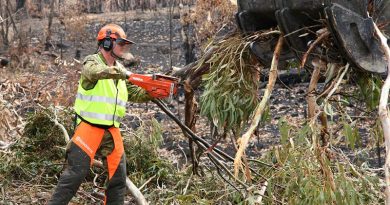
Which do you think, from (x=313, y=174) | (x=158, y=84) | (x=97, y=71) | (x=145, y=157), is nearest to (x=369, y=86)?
(x=313, y=174)

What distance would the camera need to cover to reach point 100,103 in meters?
5.83

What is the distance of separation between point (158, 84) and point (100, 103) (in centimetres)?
59

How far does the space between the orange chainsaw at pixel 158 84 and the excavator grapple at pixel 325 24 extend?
29.5 inches

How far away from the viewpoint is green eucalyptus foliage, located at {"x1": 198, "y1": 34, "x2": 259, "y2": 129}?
557 cm

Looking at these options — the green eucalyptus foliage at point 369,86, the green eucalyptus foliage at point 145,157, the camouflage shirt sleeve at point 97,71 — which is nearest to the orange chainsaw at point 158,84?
the camouflage shirt sleeve at point 97,71

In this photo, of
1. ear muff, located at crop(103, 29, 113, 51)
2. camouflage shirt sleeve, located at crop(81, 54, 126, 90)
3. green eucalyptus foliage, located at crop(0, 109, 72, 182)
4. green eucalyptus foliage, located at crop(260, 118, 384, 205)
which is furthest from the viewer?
green eucalyptus foliage, located at crop(0, 109, 72, 182)

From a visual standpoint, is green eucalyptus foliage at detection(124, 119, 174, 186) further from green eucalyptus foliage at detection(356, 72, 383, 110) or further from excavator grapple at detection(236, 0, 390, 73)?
green eucalyptus foliage at detection(356, 72, 383, 110)

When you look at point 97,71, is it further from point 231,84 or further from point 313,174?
point 313,174

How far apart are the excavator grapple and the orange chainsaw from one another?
2.46ft

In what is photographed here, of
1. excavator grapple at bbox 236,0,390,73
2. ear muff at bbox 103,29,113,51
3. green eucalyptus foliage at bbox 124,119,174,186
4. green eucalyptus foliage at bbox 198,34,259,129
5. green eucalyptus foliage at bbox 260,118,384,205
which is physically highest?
excavator grapple at bbox 236,0,390,73

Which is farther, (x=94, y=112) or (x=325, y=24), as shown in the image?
(x=94, y=112)

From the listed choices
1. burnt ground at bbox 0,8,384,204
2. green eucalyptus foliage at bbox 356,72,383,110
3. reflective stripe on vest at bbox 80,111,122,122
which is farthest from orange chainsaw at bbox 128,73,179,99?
green eucalyptus foliage at bbox 356,72,383,110

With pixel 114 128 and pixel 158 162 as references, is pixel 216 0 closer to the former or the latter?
pixel 158 162

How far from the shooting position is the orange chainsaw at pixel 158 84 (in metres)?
5.46
